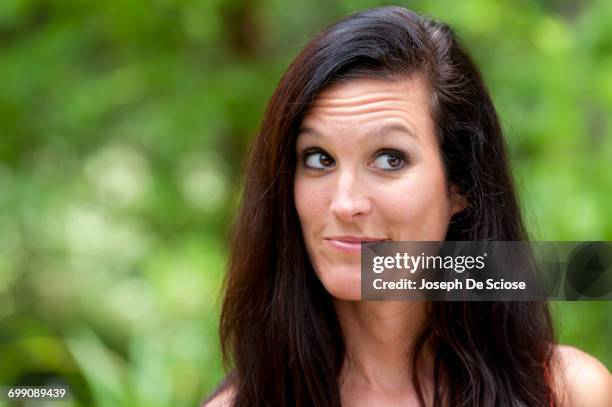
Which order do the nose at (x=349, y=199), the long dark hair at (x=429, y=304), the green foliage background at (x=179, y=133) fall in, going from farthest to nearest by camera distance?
the green foliage background at (x=179, y=133), the long dark hair at (x=429, y=304), the nose at (x=349, y=199)

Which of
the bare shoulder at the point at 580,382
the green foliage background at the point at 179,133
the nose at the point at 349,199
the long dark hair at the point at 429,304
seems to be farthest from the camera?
the green foliage background at the point at 179,133

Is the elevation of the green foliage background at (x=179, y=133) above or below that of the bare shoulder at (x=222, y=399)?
above

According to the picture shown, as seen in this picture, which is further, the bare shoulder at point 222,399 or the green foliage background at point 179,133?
the green foliage background at point 179,133

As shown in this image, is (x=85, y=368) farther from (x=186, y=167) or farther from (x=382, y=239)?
(x=382, y=239)

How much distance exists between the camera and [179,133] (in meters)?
3.70

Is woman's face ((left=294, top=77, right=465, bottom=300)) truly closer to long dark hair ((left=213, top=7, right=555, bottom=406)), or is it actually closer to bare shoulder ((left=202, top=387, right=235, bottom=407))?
long dark hair ((left=213, top=7, right=555, bottom=406))

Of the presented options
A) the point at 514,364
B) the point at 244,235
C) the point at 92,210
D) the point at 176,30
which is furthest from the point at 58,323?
the point at 514,364

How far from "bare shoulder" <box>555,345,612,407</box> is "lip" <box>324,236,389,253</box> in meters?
0.63

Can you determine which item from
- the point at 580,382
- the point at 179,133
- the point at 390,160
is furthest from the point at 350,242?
the point at 179,133

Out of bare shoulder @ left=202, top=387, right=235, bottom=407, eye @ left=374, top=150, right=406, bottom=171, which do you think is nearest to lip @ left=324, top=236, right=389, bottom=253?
eye @ left=374, top=150, right=406, bottom=171

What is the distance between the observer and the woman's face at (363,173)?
171 cm

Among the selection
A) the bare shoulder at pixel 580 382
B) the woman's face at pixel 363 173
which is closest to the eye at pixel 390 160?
the woman's face at pixel 363 173

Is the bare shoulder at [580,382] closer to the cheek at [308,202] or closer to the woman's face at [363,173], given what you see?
the woman's face at [363,173]

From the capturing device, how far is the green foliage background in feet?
10.9
